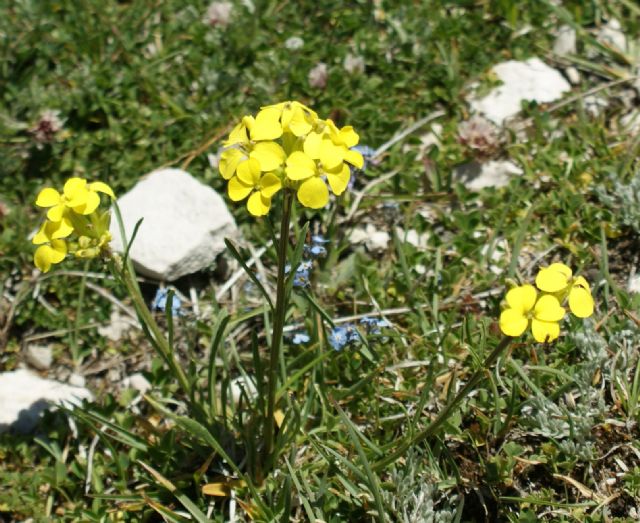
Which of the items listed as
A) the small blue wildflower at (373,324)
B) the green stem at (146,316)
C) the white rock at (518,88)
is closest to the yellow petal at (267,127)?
the green stem at (146,316)

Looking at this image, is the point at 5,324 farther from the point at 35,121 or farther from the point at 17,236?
the point at 35,121

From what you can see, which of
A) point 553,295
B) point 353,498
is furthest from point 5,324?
point 553,295

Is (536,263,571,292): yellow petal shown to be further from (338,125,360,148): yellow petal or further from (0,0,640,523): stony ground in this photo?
(338,125,360,148): yellow petal

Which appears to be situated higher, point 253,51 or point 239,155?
point 239,155

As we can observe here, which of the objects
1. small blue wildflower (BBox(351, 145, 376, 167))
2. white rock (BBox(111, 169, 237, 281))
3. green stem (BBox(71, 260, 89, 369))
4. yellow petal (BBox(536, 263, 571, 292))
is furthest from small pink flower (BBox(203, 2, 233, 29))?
yellow petal (BBox(536, 263, 571, 292))

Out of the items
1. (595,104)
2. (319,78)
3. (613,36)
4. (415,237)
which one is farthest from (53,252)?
(613,36)
